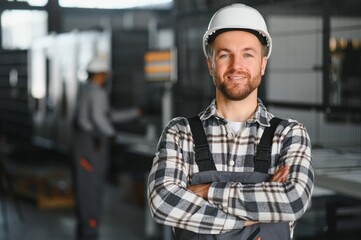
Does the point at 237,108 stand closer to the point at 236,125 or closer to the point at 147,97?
the point at 236,125

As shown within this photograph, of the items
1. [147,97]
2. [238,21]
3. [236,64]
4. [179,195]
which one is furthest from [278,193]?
[147,97]

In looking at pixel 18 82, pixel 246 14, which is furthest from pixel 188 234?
pixel 18 82

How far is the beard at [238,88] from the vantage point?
200cm

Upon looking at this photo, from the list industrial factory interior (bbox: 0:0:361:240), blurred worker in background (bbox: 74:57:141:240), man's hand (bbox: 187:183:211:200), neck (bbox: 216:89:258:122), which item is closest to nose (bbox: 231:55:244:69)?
neck (bbox: 216:89:258:122)

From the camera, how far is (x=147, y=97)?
9469 millimetres

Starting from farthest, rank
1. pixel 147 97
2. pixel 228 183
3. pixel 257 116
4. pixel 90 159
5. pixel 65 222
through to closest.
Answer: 1. pixel 147 97
2. pixel 65 222
3. pixel 90 159
4. pixel 257 116
5. pixel 228 183

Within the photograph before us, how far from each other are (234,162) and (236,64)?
0.28 metres

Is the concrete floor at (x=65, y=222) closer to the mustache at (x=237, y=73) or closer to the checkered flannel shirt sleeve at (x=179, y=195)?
the checkered flannel shirt sleeve at (x=179, y=195)

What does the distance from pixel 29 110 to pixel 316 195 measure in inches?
375

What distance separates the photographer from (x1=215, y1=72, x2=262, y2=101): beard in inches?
78.9

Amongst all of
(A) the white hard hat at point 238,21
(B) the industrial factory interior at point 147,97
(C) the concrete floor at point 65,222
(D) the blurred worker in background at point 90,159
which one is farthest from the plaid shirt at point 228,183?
(C) the concrete floor at point 65,222

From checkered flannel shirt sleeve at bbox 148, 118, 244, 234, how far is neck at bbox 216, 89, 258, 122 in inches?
4.7

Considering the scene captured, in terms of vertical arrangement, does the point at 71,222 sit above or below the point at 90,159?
below

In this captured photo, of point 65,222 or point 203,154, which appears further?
A: point 65,222
